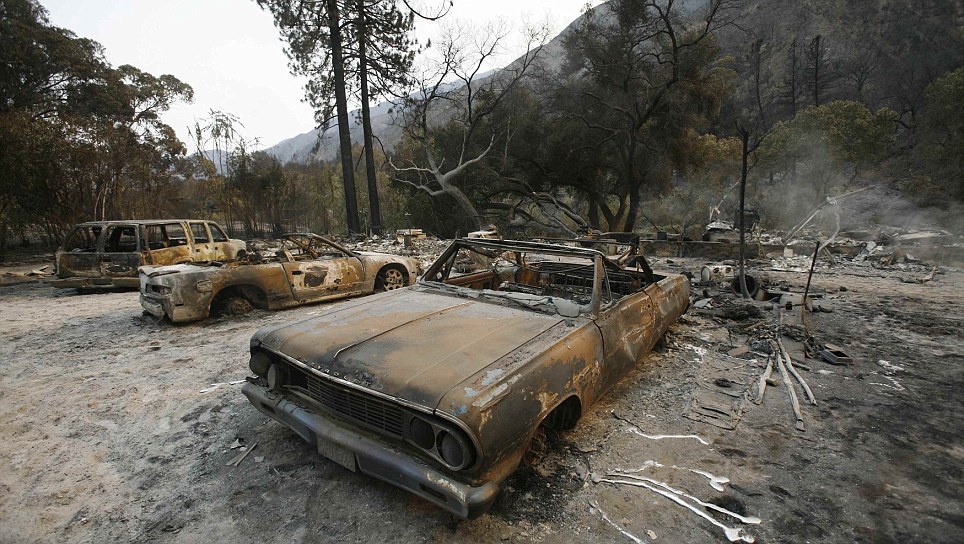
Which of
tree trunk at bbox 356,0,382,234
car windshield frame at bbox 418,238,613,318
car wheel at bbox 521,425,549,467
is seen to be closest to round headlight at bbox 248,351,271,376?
car windshield frame at bbox 418,238,613,318

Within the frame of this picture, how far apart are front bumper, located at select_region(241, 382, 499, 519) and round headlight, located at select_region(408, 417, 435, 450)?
0.09 meters

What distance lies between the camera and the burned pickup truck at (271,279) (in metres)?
5.69

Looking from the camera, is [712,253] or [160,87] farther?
[160,87]

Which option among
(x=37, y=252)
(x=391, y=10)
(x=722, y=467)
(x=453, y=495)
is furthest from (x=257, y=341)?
(x=391, y=10)

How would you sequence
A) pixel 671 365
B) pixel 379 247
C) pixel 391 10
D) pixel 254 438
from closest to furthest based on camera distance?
pixel 254 438
pixel 671 365
pixel 379 247
pixel 391 10

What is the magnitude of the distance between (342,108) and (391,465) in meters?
20.0

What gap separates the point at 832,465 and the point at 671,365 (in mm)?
1768

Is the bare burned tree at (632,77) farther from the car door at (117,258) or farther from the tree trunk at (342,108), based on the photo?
the car door at (117,258)

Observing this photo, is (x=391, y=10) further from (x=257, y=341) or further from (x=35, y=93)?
(x=257, y=341)

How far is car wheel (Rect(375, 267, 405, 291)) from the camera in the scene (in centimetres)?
743

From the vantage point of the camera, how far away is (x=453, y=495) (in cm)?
194

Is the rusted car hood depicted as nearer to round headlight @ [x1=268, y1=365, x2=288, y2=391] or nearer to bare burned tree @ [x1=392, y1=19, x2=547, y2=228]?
round headlight @ [x1=268, y1=365, x2=288, y2=391]

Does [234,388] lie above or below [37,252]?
below

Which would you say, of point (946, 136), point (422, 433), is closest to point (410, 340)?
point (422, 433)
